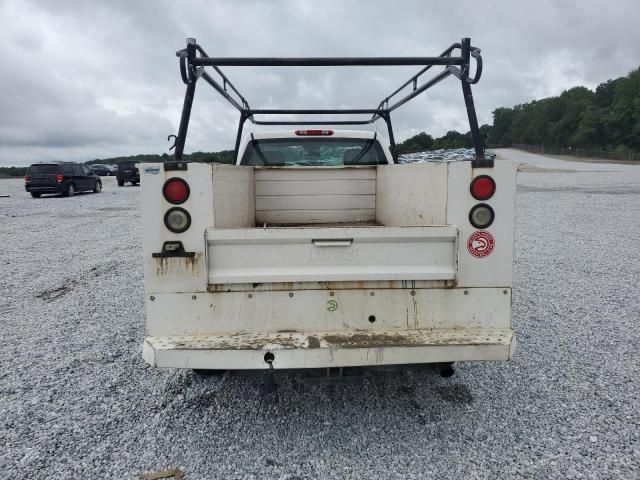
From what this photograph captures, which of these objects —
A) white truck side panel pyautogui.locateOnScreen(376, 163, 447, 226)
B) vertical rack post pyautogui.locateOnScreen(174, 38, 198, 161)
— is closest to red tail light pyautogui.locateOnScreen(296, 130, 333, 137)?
white truck side panel pyautogui.locateOnScreen(376, 163, 447, 226)

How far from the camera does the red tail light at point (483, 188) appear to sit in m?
2.83

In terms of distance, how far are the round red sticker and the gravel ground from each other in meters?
1.07

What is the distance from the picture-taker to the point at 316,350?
2.61 m

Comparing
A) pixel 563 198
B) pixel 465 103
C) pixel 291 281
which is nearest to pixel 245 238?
pixel 291 281

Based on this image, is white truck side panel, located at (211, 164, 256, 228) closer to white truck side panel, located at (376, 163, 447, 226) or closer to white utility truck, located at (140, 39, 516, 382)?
white utility truck, located at (140, 39, 516, 382)

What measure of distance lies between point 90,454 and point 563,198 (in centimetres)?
2051

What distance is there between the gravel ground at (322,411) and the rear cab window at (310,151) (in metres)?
2.33

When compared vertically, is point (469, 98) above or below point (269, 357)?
above

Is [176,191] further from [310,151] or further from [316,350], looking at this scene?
[310,151]

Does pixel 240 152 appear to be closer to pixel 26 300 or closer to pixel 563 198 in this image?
pixel 26 300

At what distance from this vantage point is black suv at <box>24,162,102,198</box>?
A: 2309cm

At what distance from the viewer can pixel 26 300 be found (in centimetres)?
593

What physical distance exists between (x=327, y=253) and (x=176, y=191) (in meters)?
1.00

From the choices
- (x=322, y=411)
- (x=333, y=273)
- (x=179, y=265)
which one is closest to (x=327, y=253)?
(x=333, y=273)
